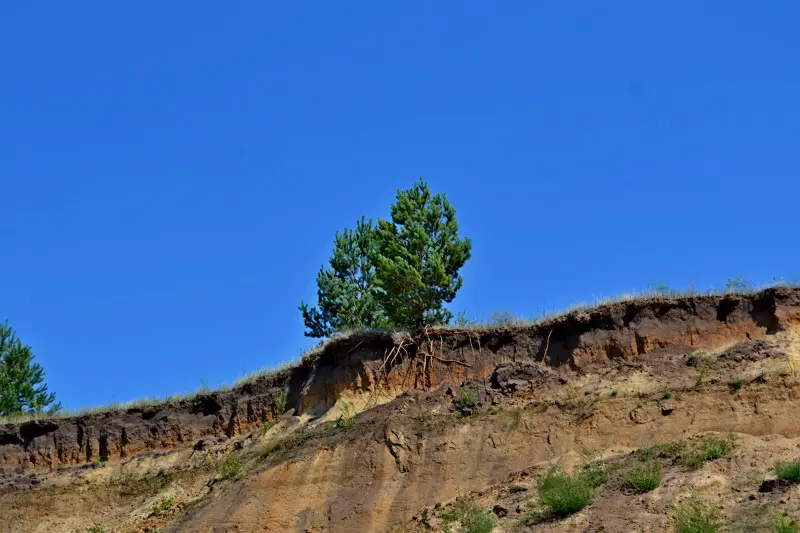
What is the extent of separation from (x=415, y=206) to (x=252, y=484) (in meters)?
9.99

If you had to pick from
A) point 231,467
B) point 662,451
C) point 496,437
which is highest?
point 231,467

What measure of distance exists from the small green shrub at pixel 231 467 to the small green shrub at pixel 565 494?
8175mm

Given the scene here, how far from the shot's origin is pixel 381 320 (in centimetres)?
3969

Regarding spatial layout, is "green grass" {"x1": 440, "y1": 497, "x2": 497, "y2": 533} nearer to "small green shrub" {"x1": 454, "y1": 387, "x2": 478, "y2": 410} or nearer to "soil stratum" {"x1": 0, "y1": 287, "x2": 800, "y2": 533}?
"soil stratum" {"x1": 0, "y1": 287, "x2": 800, "y2": 533}

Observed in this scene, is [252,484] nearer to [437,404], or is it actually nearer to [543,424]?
[437,404]

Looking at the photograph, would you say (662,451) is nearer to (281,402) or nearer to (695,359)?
(695,359)

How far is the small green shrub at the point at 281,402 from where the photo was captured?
107ft

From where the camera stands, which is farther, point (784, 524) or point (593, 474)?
point (593, 474)

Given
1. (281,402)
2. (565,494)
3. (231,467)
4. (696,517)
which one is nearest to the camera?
(696,517)

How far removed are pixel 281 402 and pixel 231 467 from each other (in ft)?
9.79

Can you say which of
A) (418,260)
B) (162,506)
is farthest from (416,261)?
(162,506)

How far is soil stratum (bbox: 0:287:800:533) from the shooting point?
25.1 metres

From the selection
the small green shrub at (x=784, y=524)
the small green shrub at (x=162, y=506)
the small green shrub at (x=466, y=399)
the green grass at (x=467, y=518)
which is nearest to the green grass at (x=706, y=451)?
the small green shrub at (x=784, y=524)

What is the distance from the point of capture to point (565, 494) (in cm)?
2459
